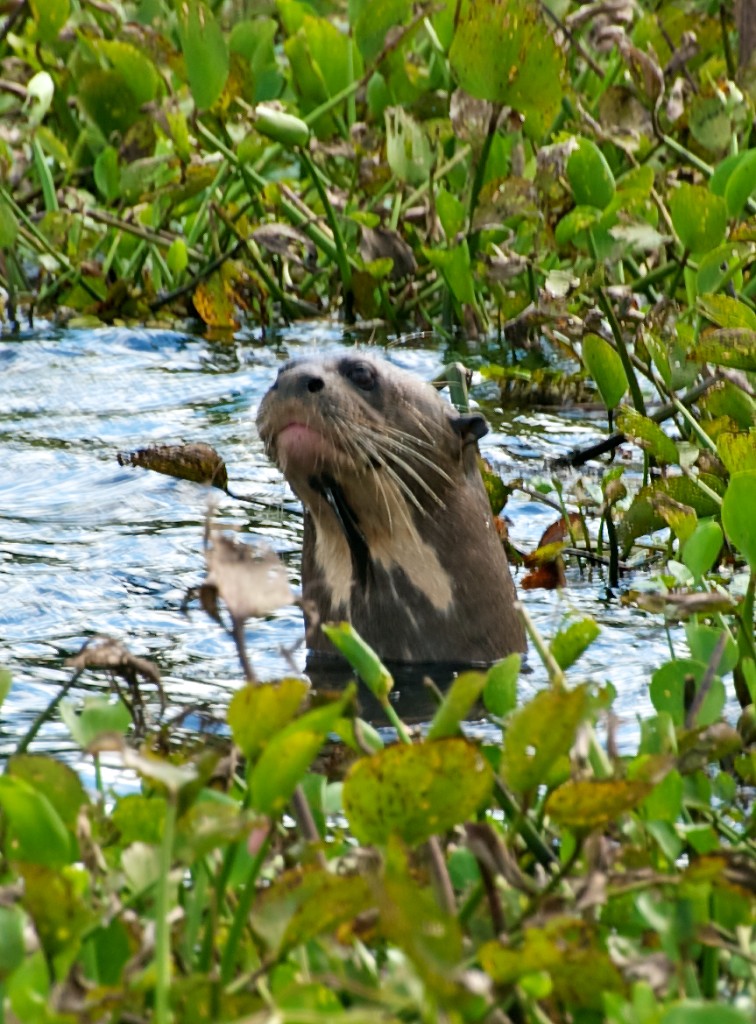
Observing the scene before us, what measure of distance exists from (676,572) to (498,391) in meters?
3.98

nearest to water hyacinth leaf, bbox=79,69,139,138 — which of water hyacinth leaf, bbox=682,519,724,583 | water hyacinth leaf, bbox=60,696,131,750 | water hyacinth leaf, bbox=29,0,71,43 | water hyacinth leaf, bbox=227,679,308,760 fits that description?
water hyacinth leaf, bbox=29,0,71,43

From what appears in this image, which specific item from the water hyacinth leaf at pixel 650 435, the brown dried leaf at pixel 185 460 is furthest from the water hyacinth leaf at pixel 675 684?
the brown dried leaf at pixel 185 460

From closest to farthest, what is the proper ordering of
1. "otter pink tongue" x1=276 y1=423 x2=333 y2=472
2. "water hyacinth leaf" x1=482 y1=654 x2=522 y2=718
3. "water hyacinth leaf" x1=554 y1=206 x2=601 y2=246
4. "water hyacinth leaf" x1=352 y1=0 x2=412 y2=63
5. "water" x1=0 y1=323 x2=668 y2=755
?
"water hyacinth leaf" x1=482 y1=654 x2=522 y2=718
"otter pink tongue" x1=276 y1=423 x2=333 y2=472
"water" x1=0 y1=323 x2=668 y2=755
"water hyacinth leaf" x1=554 y1=206 x2=601 y2=246
"water hyacinth leaf" x1=352 y1=0 x2=412 y2=63

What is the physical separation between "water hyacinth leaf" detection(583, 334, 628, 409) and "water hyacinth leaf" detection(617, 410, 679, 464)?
32 centimetres

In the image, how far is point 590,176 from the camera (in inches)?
194

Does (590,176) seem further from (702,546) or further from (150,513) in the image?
(702,546)

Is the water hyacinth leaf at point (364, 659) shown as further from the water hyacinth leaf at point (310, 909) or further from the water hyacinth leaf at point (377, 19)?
the water hyacinth leaf at point (377, 19)

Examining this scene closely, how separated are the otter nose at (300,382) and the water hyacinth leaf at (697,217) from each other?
1.18 meters

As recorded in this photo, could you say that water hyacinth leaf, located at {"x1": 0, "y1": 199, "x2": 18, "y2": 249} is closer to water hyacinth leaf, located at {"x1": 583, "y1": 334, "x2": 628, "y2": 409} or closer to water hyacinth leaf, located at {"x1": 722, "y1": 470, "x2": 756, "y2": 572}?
water hyacinth leaf, located at {"x1": 583, "y1": 334, "x2": 628, "y2": 409}

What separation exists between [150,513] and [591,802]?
4096mm

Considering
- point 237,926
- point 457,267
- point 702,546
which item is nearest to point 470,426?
point 702,546

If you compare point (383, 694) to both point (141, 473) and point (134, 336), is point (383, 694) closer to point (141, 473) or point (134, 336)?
point (141, 473)

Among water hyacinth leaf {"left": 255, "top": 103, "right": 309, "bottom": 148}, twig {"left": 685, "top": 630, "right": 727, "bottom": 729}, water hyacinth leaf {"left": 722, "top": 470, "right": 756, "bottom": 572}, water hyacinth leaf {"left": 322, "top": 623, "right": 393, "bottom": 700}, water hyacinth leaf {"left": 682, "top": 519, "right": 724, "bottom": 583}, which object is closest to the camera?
water hyacinth leaf {"left": 322, "top": 623, "right": 393, "bottom": 700}

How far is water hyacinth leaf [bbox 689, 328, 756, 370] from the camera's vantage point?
13.3 feet
